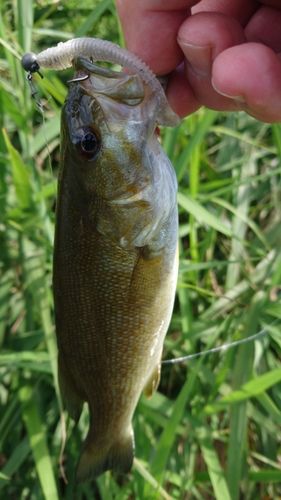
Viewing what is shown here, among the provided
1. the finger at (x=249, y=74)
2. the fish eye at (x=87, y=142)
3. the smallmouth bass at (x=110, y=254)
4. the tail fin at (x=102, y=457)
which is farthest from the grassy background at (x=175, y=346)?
the finger at (x=249, y=74)

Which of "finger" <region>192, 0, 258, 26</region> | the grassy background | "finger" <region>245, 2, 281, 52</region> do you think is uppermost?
"finger" <region>192, 0, 258, 26</region>

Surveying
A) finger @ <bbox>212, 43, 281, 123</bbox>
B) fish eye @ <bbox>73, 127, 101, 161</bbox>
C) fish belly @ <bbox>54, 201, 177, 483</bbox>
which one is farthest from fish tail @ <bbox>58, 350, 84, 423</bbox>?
finger @ <bbox>212, 43, 281, 123</bbox>

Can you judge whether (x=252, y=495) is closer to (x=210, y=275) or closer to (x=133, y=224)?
(x=210, y=275)

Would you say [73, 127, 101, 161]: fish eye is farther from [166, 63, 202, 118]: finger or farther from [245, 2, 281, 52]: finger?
[245, 2, 281, 52]: finger

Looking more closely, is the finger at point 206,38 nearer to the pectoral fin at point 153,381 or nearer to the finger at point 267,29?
the finger at point 267,29

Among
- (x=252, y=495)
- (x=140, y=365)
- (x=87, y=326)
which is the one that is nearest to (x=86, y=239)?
(x=87, y=326)

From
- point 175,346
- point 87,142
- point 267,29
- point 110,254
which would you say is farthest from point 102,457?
point 267,29
